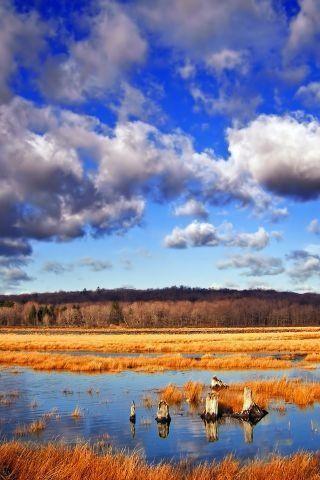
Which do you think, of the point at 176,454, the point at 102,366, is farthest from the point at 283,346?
the point at 176,454

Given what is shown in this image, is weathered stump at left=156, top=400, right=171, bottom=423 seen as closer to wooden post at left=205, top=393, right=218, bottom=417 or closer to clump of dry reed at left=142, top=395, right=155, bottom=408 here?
wooden post at left=205, top=393, right=218, bottom=417

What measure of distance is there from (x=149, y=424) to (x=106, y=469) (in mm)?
8313

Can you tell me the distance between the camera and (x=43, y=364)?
39312 mm

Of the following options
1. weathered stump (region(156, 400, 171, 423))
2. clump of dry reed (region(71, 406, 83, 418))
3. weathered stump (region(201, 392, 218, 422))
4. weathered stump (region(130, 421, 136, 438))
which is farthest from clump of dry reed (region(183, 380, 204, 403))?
clump of dry reed (region(71, 406, 83, 418))

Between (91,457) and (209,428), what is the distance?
7.46 m

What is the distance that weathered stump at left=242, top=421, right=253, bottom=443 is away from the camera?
16.9 m

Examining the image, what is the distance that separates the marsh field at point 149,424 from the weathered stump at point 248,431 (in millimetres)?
37

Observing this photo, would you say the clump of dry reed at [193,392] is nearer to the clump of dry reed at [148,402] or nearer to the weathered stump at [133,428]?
the clump of dry reed at [148,402]

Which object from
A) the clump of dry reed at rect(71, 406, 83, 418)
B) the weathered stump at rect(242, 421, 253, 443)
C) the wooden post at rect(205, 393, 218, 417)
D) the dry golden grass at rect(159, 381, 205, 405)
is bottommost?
the clump of dry reed at rect(71, 406, 83, 418)

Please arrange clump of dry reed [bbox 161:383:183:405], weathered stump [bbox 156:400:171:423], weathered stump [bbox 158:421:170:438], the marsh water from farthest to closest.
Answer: clump of dry reed [bbox 161:383:183:405]
weathered stump [bbox 156:400:171:423]
weathered stump [bbox 158:421:170:438]
the marsh water

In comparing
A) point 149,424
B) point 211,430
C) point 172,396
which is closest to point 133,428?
point 149,424

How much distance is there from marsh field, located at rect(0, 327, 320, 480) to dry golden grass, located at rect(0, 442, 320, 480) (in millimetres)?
28

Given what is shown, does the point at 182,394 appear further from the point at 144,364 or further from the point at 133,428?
the point at 144,364

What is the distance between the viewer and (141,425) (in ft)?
62.8
